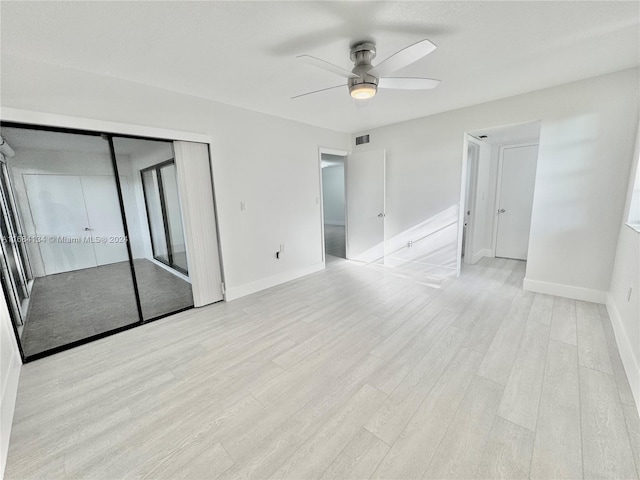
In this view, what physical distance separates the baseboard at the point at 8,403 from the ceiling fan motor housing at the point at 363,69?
120 inches

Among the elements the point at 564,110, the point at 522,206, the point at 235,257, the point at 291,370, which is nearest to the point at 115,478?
the point at 291,370

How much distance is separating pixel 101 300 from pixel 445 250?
4.91 meters

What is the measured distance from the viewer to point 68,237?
4.16 metres

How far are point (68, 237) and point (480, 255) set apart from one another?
7.21 m

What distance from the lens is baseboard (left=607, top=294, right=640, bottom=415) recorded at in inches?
64.4

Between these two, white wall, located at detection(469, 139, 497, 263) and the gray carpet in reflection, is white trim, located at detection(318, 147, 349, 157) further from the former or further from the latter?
the gray carpet in reflection

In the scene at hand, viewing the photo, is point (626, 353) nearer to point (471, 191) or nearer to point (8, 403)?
point (471, 191)

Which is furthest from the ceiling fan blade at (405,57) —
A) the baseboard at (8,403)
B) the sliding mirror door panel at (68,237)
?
the baseboard at (8,403)

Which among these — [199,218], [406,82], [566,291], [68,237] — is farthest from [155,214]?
[566,291]

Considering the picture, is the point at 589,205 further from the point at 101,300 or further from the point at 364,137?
the point at 101,300

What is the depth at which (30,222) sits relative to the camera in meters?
3.74

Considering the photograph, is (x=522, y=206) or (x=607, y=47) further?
(x=522, y=206)

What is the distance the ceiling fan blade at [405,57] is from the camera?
1544 millimetres

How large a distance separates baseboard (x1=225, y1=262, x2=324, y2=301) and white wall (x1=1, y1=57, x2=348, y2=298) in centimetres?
1
